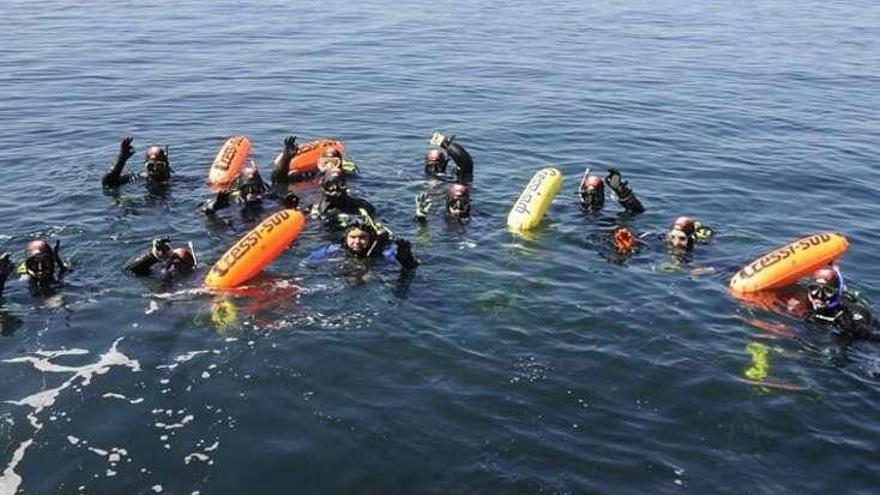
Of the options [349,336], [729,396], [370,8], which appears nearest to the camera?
[729,396]

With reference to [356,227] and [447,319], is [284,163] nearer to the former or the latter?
[356,227]

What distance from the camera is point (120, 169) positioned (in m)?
18.6

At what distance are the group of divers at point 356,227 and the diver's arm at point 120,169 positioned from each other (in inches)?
0.9

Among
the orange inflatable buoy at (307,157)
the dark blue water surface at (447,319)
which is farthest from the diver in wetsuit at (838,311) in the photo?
the orange inflatable buoy at (307,157)

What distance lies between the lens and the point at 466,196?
16828 millimetres

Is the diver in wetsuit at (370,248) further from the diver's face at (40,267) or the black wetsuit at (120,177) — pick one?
the black wetsuit at (120,177)

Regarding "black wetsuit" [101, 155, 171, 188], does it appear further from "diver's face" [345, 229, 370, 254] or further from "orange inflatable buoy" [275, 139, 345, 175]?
"diver's face" [345, 229, 370, 254]

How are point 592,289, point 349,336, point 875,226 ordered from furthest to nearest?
1. point 875,226
2. point 592,289
3. point 349,336

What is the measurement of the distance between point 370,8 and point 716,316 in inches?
1759

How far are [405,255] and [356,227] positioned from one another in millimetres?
1062

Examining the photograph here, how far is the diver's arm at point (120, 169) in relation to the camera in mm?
18250

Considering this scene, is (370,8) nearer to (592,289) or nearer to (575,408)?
(592,289)

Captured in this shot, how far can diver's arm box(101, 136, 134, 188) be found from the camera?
59.9 feet

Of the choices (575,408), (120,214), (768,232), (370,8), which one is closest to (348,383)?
(575,408)
